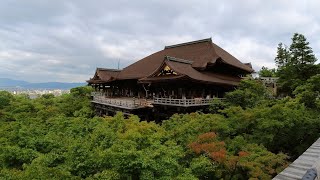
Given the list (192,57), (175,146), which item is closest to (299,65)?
(192,57)

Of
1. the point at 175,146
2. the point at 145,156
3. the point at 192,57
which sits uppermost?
the point at 192,57

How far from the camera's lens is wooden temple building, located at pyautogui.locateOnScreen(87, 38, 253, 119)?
23547mm

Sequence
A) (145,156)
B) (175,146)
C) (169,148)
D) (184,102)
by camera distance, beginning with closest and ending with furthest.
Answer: (145,156) < (169,148) < (175,146) < (184,102)

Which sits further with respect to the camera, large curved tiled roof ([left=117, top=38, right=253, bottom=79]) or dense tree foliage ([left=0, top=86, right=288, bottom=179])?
large curved tiled roof ([left=117, top=38, right=253, bottom=79])

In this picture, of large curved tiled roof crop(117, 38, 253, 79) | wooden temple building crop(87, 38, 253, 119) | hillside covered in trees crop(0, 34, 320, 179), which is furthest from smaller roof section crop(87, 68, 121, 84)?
hillside covered in trees crop(0, 34, 320, 179)

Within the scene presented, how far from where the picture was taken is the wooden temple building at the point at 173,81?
2355cm

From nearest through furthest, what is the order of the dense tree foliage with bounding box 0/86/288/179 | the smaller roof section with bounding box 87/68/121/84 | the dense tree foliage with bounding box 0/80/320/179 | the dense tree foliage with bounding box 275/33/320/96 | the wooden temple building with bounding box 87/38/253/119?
the dense tree foliage with bounding box 0/86/288/179 < the dense tree foliage with bounding box 0/80/320/179 < the wooden temple building with bounding box 87/38/253/119 < the dense tree foliage with bounding box 275/33/320/96 < the smaller roof section with bounding box 87/68/121/84

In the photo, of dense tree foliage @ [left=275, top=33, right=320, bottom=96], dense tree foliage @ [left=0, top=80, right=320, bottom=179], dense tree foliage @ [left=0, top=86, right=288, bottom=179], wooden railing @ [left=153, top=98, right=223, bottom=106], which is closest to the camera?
dense tree foliage @ [left=0, top=86, right=288, bottom=179]

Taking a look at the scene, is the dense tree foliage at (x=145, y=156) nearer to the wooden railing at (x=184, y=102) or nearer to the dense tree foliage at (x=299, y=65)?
the wooden railing at (x=184, y=102)

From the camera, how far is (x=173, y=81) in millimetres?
23422

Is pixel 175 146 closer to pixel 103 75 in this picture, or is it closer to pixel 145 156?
pixel 145 156

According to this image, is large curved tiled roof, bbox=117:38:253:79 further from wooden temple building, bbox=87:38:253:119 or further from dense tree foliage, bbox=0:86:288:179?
dense tree foliage, bbox=0:86:288:179

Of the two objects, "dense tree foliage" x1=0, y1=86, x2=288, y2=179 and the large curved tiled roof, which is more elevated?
the large curved tiled roof

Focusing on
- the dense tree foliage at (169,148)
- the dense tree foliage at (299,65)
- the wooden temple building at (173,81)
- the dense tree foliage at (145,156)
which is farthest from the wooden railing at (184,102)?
the dense tree foliage at (299,65)
